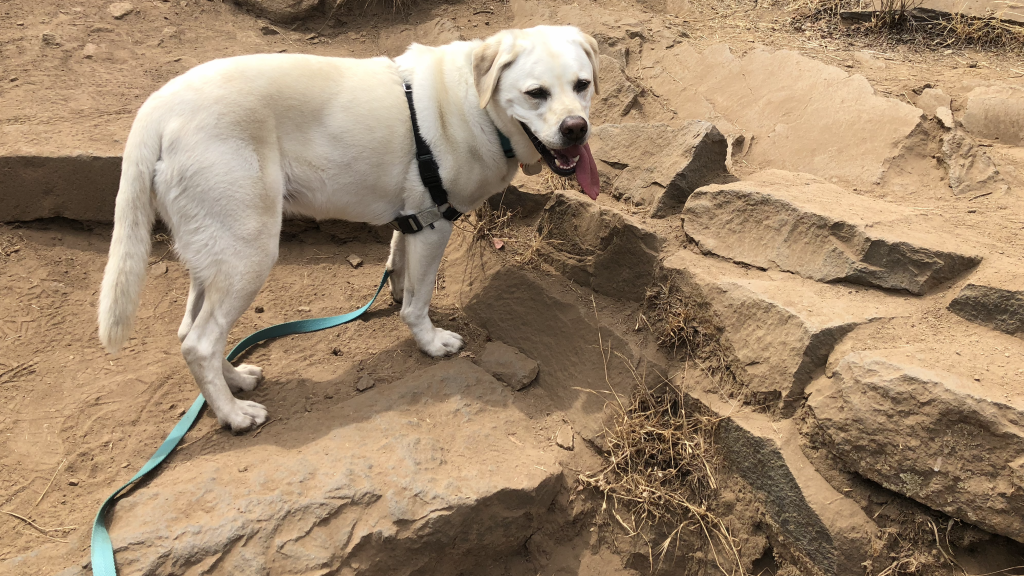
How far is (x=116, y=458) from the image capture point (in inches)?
112

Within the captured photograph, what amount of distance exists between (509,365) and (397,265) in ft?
3.14

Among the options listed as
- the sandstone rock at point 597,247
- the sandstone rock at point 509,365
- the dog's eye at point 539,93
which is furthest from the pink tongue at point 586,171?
the sandstone rock at point 509,365

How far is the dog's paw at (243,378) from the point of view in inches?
122

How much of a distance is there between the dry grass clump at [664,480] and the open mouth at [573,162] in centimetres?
113

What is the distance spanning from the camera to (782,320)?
272 centimetres

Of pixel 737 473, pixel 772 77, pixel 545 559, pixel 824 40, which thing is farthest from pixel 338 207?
pixel 824 40

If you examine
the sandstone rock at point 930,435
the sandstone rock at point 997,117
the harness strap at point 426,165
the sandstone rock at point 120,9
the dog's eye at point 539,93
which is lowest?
the sandstone rock at point 930,435

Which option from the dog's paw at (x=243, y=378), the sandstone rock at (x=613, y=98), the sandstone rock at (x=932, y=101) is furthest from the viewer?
the sandstone rock at (x=613, y=98)

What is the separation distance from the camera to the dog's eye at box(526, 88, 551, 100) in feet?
9.54

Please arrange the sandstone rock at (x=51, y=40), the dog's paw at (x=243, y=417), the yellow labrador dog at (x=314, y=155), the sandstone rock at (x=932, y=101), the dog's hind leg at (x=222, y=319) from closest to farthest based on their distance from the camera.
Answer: the yellow labrador dog at (x=314, y=155)
the dog's hind leg at (x=222, y=319)
the dog's paw at (x=243, y=417)
the sandstone rock at (x=932, y=101)
the sandstone rock at (x=51, y=40)

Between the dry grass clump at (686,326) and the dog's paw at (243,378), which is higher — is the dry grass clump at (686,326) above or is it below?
above

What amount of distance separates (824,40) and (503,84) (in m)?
Result: 4.06

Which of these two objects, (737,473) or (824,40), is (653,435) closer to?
(737,473)

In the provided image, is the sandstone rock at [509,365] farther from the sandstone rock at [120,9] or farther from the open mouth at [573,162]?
the sandstone rock at [120,9]
